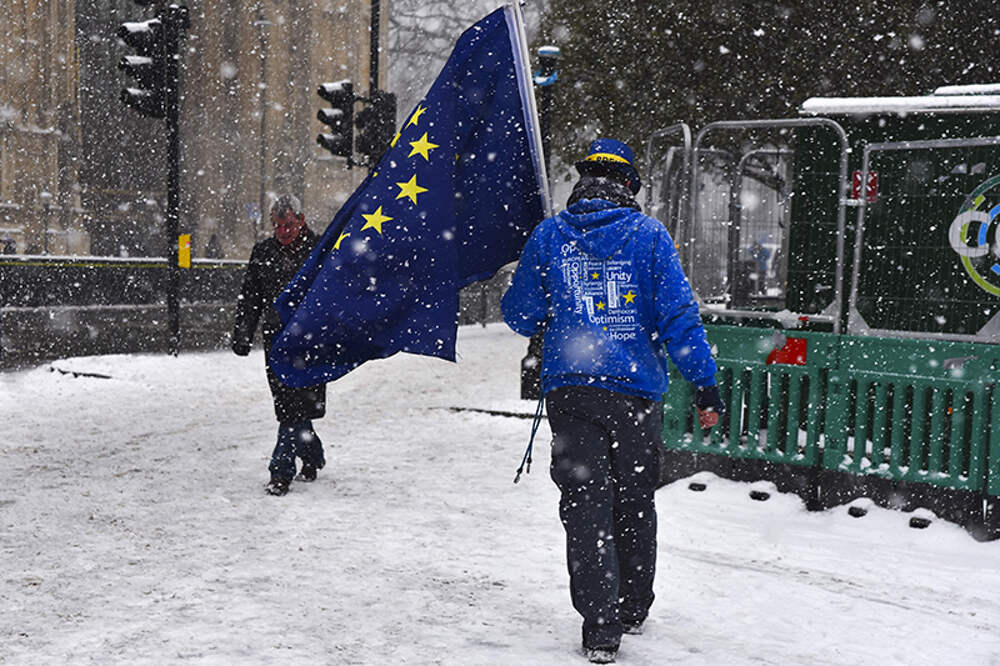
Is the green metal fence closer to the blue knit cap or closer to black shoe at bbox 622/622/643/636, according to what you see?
black shoe at bbox 622/622/643/636

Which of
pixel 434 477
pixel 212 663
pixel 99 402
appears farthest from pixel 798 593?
pixel 99 402

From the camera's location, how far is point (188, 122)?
148 feet

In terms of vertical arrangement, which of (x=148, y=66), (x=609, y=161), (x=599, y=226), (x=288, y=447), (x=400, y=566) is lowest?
(x=400, y=566)

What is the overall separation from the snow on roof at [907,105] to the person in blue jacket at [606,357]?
315 centimetres

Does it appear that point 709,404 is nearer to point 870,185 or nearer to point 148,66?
point 870,185

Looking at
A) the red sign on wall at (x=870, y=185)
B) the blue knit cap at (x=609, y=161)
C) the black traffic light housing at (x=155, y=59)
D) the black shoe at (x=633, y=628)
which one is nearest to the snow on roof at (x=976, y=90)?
the red sign on wall at (x=870, y=185)

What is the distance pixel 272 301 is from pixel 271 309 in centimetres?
10

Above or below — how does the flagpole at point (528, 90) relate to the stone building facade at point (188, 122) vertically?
below

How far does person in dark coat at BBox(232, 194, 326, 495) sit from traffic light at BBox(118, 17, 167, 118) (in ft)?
26.9

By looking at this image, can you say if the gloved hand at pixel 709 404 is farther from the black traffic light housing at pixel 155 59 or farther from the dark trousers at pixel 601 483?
the black traffic light housing at pixel 155 59

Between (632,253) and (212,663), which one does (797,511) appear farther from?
(212,663)

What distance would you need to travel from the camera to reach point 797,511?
6.95 metres

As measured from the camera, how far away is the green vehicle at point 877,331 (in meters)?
6.57

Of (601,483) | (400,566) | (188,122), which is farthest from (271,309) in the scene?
(188,122)
